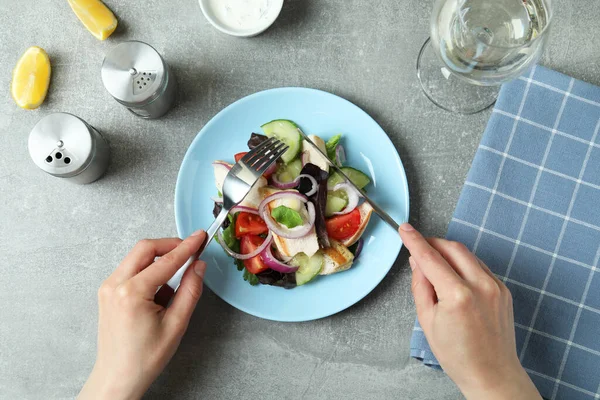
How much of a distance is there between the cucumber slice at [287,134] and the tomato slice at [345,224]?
0.66 feet

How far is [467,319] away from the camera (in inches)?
48.0

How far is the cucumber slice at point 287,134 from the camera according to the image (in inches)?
57.6

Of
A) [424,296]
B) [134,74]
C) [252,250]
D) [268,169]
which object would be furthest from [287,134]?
[424,296]

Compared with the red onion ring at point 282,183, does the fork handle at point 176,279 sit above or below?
below

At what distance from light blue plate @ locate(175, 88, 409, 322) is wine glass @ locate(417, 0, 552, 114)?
0.29 m

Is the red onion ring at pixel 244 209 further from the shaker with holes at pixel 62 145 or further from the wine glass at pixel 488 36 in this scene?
the wine glass at pixel 488 36

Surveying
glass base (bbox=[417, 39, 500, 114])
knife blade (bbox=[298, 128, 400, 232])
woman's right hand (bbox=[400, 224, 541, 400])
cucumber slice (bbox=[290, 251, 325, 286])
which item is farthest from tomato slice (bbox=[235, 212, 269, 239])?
glass base (bbox=[417, 39, 500, 114])

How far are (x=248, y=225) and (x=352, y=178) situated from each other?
0.98 feet

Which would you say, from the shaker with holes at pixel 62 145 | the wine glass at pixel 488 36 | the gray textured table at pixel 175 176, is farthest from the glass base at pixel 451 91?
the shaker with holes at pixel 62 145

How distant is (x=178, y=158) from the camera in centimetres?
159

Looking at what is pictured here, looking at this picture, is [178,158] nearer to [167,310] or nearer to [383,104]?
[167,310]

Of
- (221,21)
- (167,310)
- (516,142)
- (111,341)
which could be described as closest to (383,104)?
(516,142)

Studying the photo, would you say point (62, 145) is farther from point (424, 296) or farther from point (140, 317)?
point (424, 296)

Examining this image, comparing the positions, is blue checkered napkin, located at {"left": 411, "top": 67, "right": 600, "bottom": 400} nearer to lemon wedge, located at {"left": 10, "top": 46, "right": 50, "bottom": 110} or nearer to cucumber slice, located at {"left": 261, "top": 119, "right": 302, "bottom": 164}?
cucumber slice, located at {"left": 261, "top": 119, "right": 302, "bottom": 164}
